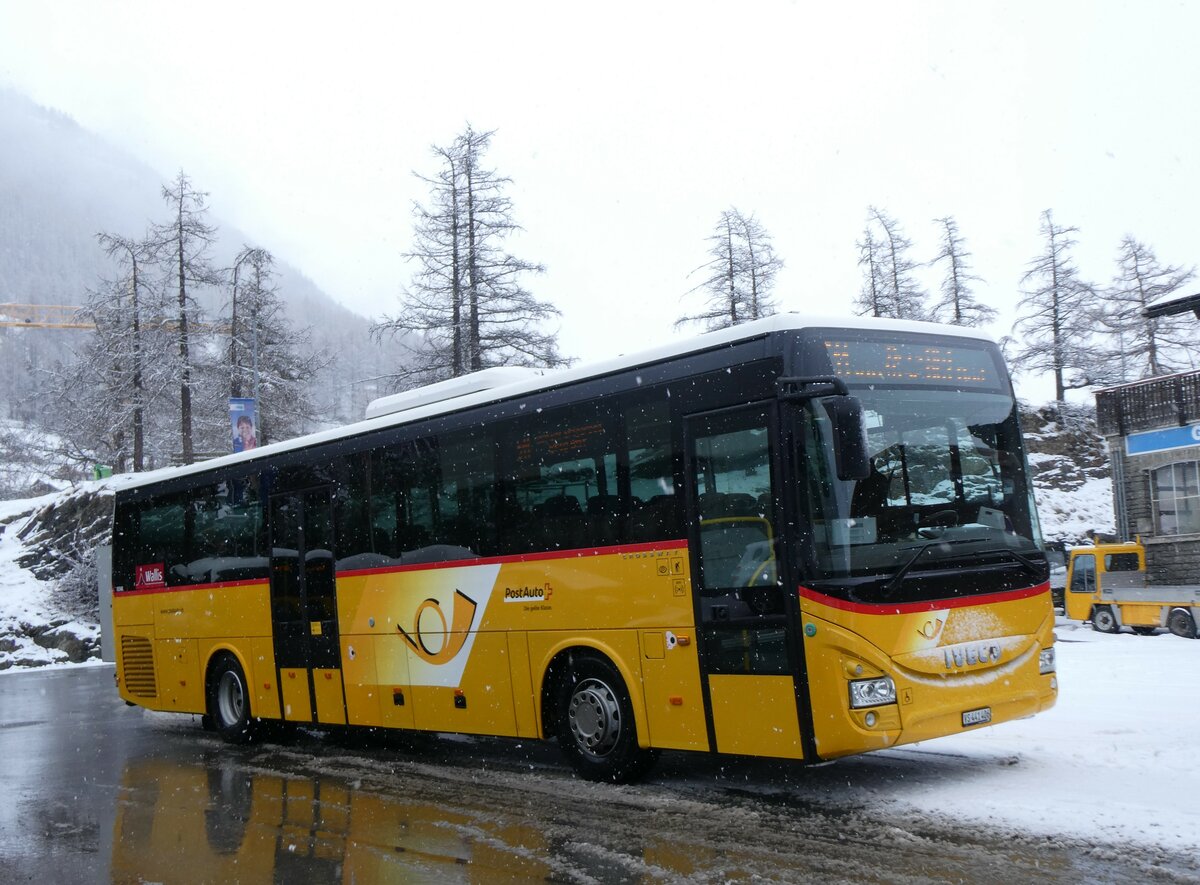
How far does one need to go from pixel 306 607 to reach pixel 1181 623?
20.8 meters

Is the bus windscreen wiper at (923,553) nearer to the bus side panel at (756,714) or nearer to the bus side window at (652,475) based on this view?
the bus side panel at (756,714)

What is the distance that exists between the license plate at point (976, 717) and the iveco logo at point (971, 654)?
32 centimetres

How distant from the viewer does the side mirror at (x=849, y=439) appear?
696 cm

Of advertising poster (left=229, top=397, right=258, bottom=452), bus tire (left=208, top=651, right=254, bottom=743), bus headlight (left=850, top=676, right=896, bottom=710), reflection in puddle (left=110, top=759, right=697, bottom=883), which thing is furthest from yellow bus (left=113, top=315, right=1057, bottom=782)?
advertising poster (left=229, top=397, right=258, bottom=452)

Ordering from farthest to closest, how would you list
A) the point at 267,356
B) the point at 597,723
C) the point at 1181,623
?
the point at 267,356 → the point at 1181,623 → the point at 597,723

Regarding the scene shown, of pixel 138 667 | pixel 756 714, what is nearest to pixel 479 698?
pixel 756 714

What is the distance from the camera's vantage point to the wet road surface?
602 centimetres

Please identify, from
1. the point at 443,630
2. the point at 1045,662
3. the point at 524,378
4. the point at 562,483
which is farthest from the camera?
the point at 524,378

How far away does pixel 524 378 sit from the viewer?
11.1m

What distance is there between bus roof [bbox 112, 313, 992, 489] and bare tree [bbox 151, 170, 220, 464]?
102 feet

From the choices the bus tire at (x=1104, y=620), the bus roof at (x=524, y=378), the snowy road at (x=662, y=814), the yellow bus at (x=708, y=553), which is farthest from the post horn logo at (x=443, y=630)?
the bus tire at (x=1104, y=620)

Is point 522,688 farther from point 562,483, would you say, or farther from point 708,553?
point 708,553

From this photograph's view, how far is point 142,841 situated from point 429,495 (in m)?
3.97

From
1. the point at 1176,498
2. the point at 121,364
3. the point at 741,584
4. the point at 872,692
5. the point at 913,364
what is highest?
the point at 121,364
